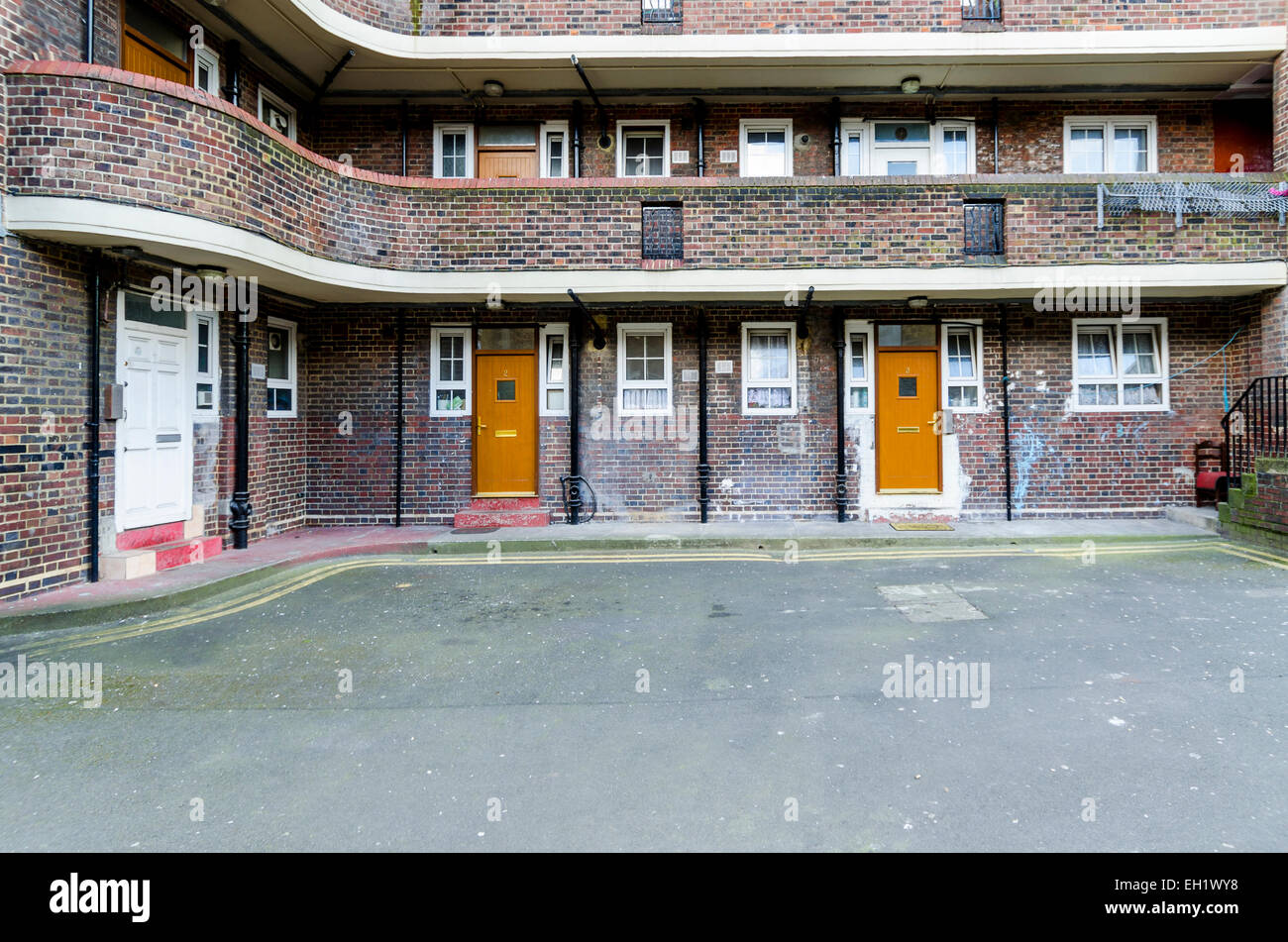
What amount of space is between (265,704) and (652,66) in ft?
35.1

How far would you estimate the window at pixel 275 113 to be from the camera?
1066 centimetres

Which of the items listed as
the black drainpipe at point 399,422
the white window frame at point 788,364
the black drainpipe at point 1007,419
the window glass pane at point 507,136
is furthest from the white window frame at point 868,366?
the black drainpipe at point 399,422

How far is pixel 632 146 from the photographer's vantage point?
12.1 metres

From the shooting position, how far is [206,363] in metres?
9.36

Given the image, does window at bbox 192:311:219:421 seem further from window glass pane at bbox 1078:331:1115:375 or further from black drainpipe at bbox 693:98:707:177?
window glass pane at bbox 1078:331:1115:375

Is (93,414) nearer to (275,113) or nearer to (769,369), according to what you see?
(275,113)

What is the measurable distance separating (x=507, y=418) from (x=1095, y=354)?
9943 millimetres

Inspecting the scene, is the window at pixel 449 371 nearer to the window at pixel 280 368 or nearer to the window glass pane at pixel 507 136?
the window at pixel 280 368

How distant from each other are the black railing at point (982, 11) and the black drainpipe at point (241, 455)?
40.8 ft

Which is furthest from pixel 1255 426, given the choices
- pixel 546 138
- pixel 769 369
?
pixel 546 138

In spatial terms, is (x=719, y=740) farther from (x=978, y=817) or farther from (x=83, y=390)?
(x=83, y=390)

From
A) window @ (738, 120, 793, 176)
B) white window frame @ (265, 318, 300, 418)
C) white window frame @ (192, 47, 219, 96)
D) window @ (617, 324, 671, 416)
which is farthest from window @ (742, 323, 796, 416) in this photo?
white window frame @ (192, 47, 219, 96)

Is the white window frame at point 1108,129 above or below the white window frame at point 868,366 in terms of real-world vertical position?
above
